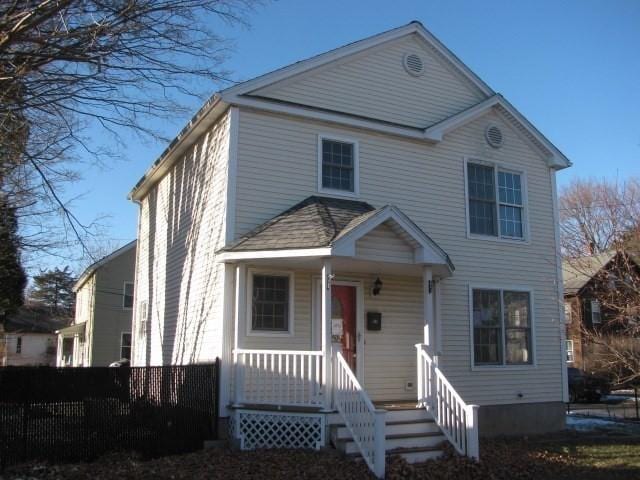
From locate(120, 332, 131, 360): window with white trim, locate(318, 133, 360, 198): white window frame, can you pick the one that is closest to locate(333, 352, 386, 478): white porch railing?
locate(318, 133, 360, 198): white window frame

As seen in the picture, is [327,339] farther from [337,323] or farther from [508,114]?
[508,114]

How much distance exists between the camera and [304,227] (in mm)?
10539

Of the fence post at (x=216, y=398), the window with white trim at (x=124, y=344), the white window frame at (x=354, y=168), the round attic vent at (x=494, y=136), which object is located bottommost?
the fence post at (x=216, y=398)

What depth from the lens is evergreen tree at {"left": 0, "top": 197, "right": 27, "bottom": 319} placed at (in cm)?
1596

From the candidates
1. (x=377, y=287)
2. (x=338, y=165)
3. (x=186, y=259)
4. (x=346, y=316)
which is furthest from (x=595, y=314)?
(x=186, y=259)

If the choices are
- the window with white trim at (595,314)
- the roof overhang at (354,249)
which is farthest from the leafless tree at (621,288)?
the window with white trim at (595,314)

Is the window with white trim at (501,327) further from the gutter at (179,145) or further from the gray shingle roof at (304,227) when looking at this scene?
the gutter at (179,145)

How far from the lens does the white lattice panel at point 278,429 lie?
31.9ft

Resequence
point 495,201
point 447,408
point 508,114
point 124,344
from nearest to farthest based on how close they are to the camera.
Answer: point 447,408 → point 495,201 → point 508,114 → point 124,344

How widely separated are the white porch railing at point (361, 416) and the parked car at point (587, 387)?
18435 mm

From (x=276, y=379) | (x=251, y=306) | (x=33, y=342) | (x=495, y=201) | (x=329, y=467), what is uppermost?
(x=495, y=201)

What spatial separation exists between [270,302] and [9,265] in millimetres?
12167

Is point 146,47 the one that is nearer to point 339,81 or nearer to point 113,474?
point 339,81

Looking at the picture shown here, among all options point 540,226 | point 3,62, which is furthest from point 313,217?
point 540,226
